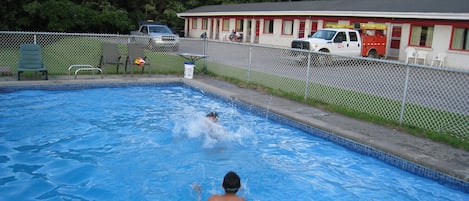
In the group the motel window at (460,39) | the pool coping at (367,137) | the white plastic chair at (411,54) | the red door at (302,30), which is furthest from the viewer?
the red door at (302,30)

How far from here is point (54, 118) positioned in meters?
8.74

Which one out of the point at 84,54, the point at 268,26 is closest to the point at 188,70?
the point at 84,54

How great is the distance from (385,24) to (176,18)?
30.5 meters

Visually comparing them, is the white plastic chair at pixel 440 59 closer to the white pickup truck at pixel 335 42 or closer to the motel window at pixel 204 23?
the white pickup truck at pixel 335 42

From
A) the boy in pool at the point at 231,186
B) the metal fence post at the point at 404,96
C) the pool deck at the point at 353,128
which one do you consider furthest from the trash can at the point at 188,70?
the boy in pool at the point at 231,186

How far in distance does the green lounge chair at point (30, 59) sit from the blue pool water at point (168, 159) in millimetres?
1602

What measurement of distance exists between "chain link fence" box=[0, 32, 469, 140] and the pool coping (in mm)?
670

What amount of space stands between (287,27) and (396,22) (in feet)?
Result: 34.4

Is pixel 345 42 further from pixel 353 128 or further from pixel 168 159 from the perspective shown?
pixel 168 159

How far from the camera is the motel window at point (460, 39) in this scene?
66.4ft

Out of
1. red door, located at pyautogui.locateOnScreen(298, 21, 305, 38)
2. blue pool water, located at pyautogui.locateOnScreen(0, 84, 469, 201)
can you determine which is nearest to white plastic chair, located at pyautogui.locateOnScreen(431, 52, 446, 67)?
red door, located at pyautogui.locateOnScreen(298, 21, 305, 38)

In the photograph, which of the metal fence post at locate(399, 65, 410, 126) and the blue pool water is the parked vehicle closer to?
the blue pool water

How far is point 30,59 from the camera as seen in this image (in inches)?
452

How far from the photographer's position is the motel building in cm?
2045
